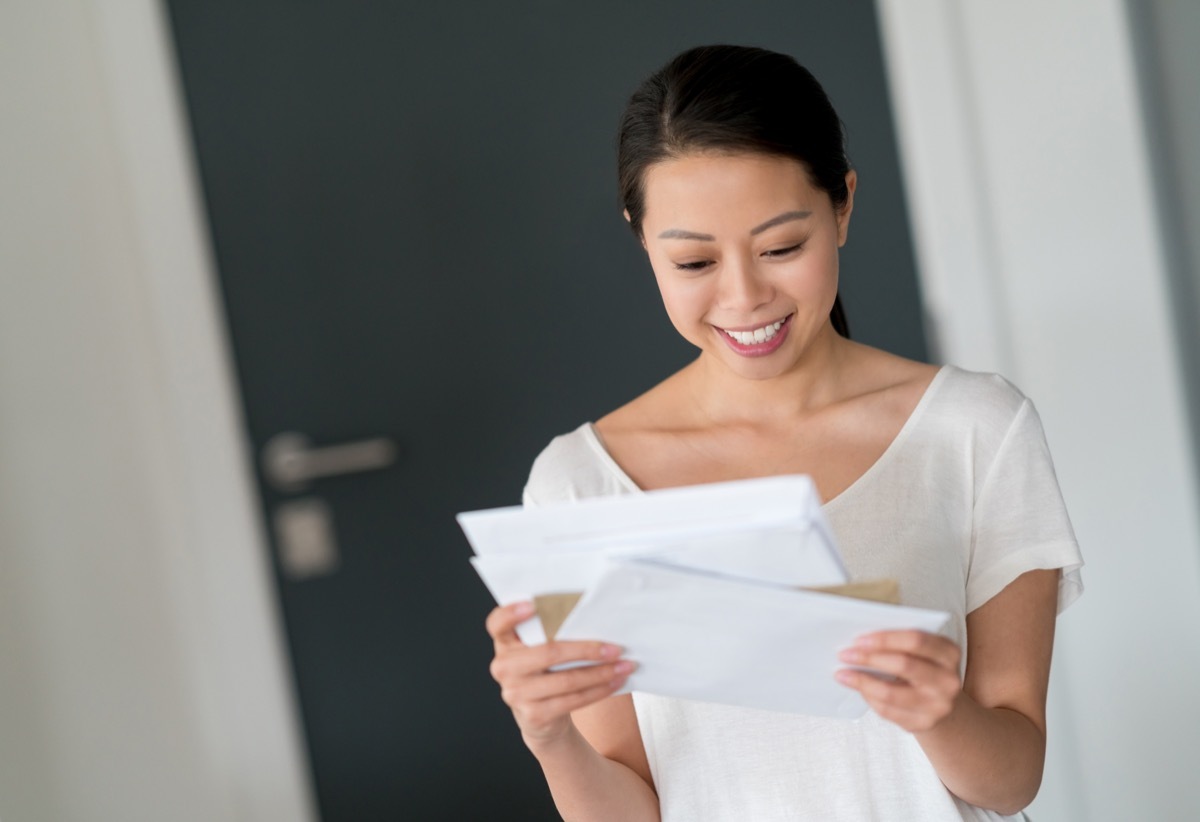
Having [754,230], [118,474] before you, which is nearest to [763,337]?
[754,230]

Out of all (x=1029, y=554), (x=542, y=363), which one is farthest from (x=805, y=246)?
(x=542, y=363)

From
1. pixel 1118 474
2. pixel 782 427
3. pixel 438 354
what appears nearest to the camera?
pixel 782 427

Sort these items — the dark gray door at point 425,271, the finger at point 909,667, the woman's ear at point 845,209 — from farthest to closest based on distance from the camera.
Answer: the dark gray door at point 425,271 < the woman's ear at point 845,209 < the finger at point 909,667

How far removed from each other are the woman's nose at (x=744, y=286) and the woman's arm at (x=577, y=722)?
0.40 meters

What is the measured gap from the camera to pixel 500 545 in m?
0.84

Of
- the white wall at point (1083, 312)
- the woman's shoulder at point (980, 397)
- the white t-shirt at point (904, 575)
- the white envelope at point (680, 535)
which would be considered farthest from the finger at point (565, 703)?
the white wall at point (1083, 312)

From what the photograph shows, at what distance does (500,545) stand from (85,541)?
136cm

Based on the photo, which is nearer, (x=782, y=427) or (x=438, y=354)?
(x=782, y=427)

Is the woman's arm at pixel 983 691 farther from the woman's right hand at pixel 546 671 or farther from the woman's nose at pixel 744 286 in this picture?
the woman's nose at pixel 744 286

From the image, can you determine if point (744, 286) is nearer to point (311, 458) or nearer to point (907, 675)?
point (907, 675)

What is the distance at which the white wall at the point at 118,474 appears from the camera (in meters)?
1.92

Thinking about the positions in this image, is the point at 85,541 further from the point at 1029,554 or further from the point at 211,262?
the point at 1029,554

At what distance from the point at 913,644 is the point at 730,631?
5.1 inches

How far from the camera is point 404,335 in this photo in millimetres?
2051
